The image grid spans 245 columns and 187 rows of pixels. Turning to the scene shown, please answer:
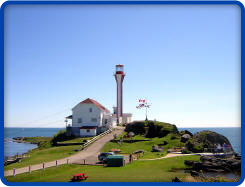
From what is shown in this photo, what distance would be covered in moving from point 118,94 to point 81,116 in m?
13.3

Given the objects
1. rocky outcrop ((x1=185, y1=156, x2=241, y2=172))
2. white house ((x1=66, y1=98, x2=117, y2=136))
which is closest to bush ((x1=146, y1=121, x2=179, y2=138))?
white house ((x1=66, y1=98, x2=117, y2=136))

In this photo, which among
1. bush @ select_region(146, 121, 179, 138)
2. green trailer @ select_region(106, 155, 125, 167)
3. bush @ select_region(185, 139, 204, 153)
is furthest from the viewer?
bush @ select_region(146, 121, 179, 138)

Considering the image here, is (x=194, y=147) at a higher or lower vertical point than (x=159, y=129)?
lower

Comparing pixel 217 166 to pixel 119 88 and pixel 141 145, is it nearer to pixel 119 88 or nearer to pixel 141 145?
pixel 141 145

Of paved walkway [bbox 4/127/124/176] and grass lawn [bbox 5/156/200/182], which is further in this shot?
paved walkway [bbox 4/127/124/176]

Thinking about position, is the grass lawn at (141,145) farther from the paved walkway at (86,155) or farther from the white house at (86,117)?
the white house at (86,117)

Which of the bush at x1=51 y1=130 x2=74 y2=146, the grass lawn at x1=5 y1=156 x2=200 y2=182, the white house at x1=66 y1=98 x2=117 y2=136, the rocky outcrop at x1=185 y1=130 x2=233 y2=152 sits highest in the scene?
the white house at x1=66 y1=98 x2=117 y2=136

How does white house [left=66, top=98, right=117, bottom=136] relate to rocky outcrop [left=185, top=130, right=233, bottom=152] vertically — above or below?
above

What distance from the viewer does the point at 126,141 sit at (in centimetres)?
4038

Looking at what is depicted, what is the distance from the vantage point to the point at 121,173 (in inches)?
797

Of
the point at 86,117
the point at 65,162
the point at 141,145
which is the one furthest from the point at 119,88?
the point at 65,162

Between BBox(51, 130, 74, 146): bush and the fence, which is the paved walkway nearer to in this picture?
the fence

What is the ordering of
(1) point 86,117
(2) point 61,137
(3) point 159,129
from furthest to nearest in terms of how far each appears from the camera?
(1) point 86,117 → (2) point 61,137 → (3) point 159,129

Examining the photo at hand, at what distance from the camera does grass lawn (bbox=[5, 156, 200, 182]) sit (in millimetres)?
18219
